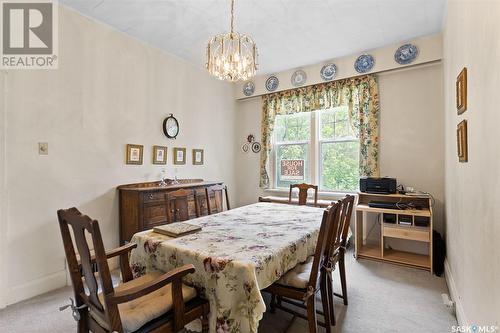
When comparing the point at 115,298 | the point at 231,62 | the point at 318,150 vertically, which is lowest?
the point at 115,298

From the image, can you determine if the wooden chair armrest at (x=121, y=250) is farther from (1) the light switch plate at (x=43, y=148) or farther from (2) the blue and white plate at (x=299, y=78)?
(2) the blue and white plate at (x=299, y=78)

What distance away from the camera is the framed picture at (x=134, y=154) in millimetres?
3311

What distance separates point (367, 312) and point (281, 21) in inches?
122

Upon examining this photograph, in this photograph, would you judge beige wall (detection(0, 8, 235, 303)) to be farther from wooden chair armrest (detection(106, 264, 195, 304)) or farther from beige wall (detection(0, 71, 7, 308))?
wooden chair armrest (detection(106, 264, 195, 304))

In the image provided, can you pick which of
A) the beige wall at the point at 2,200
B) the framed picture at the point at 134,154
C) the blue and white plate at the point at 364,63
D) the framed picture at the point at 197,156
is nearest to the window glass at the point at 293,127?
the blue and white plate at the point at 364,63

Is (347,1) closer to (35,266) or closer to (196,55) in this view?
(196,55)

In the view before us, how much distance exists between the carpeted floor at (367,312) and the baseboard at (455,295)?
0.07m

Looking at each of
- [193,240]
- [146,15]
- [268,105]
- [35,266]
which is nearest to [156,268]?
[193,240]

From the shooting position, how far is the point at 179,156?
13.1 ft

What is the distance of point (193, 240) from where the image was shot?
5.52 feet

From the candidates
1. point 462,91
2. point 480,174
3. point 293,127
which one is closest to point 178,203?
point 480,174

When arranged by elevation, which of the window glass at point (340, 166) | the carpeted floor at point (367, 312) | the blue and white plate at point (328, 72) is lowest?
the carpeted floor at point (367, 312)

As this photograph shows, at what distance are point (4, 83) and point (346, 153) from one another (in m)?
4.20

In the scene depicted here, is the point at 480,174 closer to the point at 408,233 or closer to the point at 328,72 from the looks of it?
the point at 408,233
